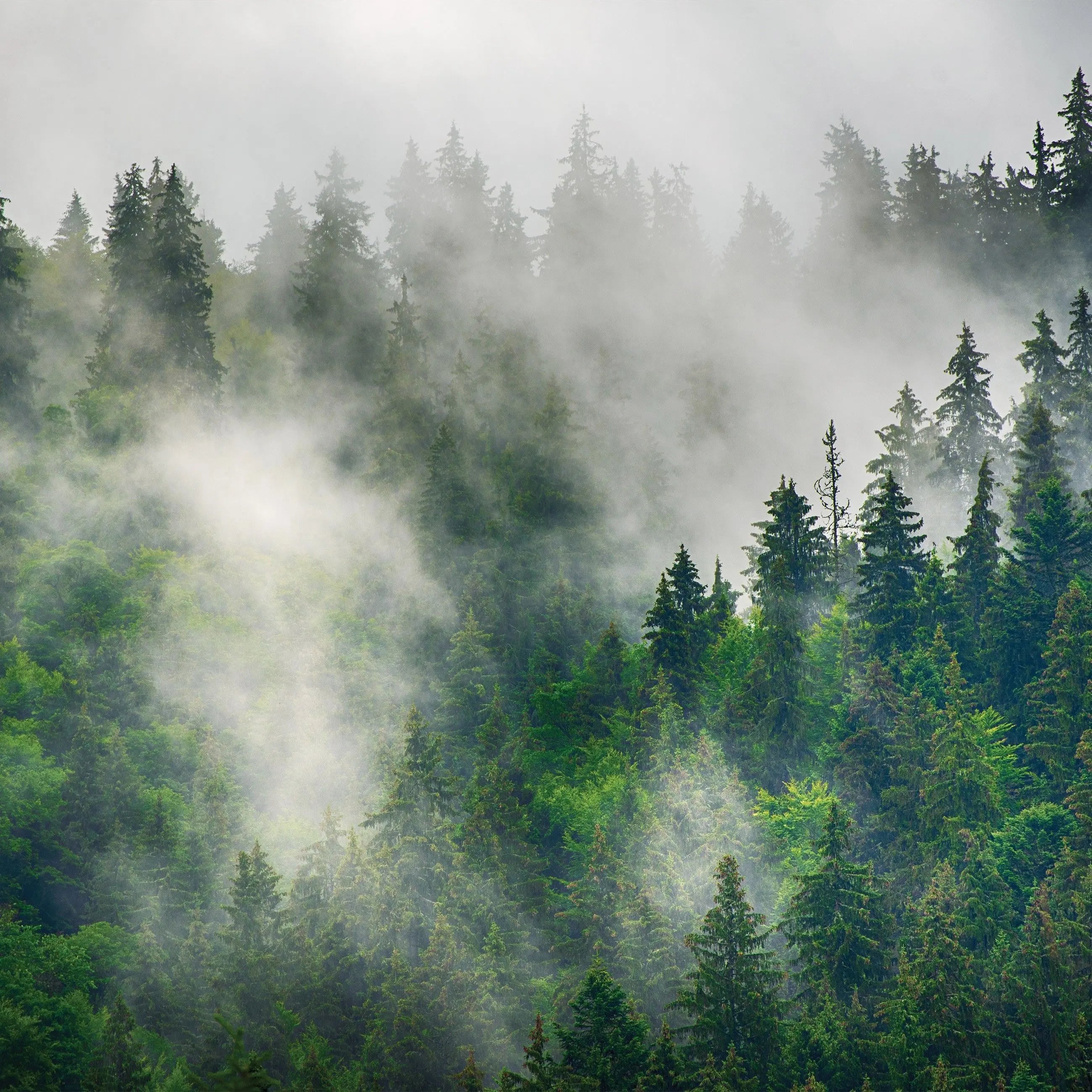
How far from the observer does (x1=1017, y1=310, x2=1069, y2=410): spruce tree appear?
74.3 meters

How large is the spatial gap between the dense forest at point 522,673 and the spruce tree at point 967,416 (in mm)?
354

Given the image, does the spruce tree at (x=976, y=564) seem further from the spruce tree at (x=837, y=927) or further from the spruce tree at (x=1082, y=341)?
the spruce tree at (x=1082, y=341)

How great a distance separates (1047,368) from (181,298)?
Answer: 2035 inches

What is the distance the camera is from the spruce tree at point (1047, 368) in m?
74.3

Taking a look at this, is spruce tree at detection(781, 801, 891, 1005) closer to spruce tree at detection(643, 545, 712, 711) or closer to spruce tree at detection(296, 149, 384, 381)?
spruce tree at detection(643, 545, 712, 711)

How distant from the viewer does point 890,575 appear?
60.2m

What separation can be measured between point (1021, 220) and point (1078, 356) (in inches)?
1047

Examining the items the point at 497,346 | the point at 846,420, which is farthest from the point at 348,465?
the point at 846,420

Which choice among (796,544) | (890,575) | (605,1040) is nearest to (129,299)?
(796,544)

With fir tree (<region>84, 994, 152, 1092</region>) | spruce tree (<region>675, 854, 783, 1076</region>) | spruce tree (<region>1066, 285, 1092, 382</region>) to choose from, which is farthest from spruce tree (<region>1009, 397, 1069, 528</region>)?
fir tree (<region>84, 994, 152, 1092</region>)

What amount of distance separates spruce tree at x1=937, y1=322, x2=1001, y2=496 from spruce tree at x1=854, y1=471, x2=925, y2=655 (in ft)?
52.3

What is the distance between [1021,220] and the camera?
97.7m

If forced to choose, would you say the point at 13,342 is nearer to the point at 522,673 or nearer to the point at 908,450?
the point at 522,673

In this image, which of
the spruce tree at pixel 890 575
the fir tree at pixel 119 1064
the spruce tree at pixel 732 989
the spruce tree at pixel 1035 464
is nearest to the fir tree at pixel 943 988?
the spruce tree at pixel 732 989
